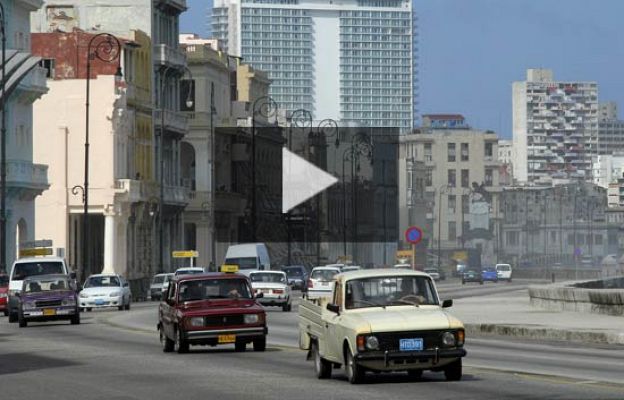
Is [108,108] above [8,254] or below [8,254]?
above

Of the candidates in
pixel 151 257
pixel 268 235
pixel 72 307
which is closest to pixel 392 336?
pixel 72 307

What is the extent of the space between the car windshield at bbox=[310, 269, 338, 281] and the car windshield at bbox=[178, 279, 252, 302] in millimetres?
44338

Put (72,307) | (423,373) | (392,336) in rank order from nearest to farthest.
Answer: (392,336) → (423,373) → (72,307)

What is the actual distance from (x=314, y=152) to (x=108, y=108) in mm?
55277

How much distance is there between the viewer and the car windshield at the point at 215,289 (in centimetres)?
3534

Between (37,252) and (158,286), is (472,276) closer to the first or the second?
(158,286)

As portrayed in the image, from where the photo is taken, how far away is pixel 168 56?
119812mm

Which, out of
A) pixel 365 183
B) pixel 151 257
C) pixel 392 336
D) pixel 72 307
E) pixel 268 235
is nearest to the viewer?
pixel 392 336

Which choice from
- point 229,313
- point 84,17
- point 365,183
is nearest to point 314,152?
point 365,183

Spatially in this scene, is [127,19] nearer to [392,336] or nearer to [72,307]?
[72,307]

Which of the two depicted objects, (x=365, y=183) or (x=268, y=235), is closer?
(x=268, y=235)

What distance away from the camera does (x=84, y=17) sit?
119625 millimetres

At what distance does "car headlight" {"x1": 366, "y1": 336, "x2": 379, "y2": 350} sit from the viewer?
79.0 feet

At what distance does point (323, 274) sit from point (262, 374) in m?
53.8
